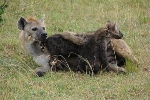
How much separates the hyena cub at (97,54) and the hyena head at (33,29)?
81 centimetres

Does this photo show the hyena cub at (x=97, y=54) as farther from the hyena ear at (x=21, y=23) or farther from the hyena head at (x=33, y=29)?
the hyena ear at (x=21, y=23)

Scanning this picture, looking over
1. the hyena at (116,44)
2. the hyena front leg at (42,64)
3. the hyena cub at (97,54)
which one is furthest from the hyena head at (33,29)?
the hyena cub at (97,54)

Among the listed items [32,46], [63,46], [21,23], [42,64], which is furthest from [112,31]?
[21,23]

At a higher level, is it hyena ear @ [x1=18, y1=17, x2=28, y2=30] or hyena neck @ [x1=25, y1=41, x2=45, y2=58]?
hyena ear @ [x1=18, y1=17, x2=28, y2=30]

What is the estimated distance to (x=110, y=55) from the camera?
759 cm

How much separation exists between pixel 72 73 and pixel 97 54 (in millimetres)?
515

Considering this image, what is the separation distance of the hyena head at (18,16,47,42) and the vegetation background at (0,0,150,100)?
20.0 inches

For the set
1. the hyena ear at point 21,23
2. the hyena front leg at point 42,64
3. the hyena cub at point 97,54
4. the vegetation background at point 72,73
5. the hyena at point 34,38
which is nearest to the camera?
the vegetation background at point 72,73

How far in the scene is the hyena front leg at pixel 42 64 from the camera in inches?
286

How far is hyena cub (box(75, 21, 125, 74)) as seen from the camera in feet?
23.4

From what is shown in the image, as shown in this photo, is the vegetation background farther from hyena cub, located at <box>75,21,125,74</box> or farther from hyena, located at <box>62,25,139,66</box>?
hyena, located at <box>62,25,139,66</box>

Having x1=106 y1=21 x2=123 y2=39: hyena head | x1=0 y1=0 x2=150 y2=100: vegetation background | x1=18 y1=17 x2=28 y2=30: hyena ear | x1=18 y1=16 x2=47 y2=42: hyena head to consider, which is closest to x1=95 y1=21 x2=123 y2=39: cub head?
x1=106 y1=21 x2=123 y2=39: hyena head

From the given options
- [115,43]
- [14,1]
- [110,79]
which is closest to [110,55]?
[115,43]

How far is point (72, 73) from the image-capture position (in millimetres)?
7262
